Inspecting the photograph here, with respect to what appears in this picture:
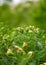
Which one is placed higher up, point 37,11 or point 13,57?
point 37,11

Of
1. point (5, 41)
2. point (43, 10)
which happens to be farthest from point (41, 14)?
point (5, 41)

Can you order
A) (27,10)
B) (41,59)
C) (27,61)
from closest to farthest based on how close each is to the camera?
1. (27,61)
2. (41,59)
3. (27,10)

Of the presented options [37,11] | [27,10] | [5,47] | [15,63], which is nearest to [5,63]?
[15,63]

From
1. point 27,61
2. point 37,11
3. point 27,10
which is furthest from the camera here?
point 27,10

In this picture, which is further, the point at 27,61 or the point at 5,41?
the point at 5,41

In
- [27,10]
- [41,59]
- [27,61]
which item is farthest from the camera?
[27,10]

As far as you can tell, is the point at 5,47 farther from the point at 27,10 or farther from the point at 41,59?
the point at 27,10

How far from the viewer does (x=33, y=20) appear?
5.57 m

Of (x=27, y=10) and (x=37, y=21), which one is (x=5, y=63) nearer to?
(x=37, y=21)

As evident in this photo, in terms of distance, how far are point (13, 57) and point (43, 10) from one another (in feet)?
A: 11.9

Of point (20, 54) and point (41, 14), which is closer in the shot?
point (20, 54)

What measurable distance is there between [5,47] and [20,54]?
0.21 m

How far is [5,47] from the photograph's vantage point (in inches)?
85.5

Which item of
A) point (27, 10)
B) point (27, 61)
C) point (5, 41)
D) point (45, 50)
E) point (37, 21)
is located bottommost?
point (27, 61)
